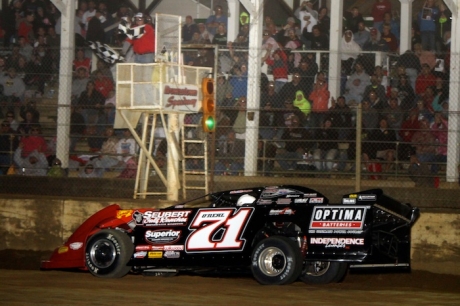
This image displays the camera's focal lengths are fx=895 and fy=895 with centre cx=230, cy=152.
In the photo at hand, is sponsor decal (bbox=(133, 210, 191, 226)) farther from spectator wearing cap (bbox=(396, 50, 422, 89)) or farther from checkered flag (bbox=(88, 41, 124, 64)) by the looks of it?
checkered flag (bbox=(88, 41, 124, 64))

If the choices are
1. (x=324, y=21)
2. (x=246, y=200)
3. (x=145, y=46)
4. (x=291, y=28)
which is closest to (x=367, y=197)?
(x=246, y=200)

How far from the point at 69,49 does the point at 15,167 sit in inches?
85.7

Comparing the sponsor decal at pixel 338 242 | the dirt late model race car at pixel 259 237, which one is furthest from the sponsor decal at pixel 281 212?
the sponsor decal at pixel 338 242

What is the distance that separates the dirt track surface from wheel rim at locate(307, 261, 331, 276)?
0.66ft

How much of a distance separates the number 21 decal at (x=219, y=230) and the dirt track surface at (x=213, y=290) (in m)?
0.44

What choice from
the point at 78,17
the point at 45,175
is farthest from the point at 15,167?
the point at 78,17

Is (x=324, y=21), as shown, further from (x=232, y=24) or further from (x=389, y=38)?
(x=232, y=24)

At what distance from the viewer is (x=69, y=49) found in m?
14.5

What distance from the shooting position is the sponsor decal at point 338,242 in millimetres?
10203

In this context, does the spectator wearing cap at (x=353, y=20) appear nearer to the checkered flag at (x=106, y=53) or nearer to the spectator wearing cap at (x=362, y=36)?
the spectator wearing cap at (x=362, y=36)

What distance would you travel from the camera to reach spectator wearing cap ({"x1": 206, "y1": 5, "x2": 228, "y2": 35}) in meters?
18.2

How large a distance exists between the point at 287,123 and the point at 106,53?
5.74 meters

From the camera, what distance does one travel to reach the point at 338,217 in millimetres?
10352

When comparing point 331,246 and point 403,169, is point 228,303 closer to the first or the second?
point 331,246
